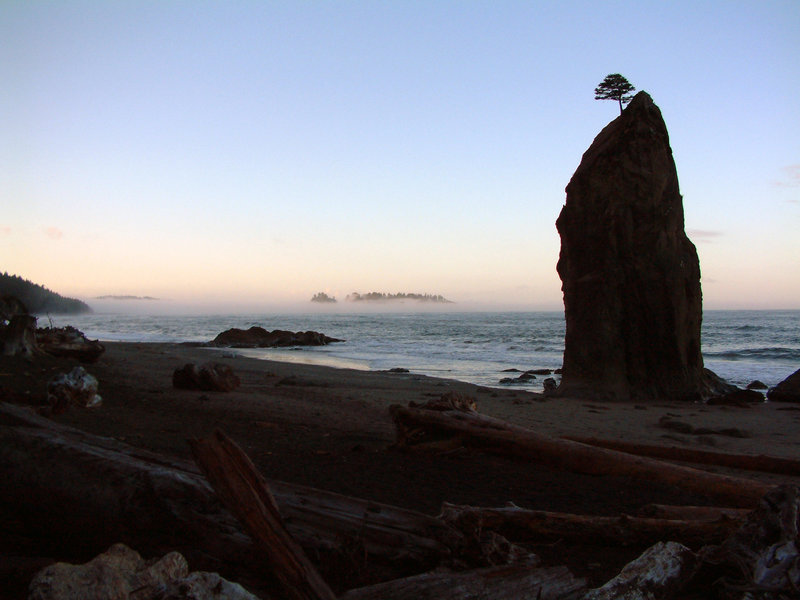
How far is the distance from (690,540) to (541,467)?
88.6 inches

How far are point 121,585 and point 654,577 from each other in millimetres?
2276

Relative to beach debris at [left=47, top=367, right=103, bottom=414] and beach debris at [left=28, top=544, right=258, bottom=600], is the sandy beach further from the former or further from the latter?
beach debris at [left=28, top=544, right=258, bottom=600]

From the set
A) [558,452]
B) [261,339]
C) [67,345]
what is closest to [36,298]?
[261,339]

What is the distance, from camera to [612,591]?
2650 mm

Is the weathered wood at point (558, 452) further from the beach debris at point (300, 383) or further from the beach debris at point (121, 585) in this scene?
the beach debris at point (300, 383)

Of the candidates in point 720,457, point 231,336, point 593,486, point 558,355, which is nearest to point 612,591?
point 593,486

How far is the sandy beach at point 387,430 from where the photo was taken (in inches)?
196

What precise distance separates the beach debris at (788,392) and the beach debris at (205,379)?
11.3m

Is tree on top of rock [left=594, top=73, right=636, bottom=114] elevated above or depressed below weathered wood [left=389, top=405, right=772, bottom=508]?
above

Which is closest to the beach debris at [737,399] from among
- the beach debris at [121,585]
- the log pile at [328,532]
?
the log pile at [328,532]

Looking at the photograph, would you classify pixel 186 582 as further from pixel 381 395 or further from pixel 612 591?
pixel 381 395

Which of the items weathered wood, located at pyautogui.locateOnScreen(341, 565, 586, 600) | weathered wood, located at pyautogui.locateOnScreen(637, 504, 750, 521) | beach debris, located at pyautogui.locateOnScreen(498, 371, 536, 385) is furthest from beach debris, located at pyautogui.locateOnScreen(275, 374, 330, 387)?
weathered wood, located at pyautogui.locateOnScreen(341, 565, 586, 600)

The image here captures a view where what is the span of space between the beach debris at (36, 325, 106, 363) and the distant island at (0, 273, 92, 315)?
301 inches

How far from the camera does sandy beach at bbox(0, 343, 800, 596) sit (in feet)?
16.3
